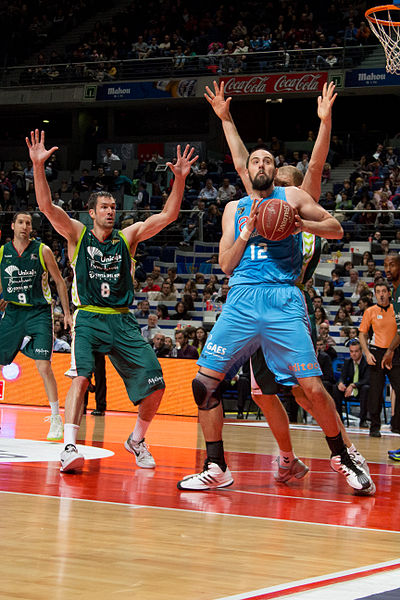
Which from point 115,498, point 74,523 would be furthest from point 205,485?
point 74,523

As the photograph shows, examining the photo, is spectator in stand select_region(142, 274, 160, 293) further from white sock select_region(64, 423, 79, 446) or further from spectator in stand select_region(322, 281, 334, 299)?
white sock select_region(64, 423, 79, 446)

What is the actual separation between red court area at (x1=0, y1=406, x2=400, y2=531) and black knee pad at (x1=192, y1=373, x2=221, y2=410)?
0.59 meters

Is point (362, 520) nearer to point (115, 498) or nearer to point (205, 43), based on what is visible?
point (115, 498)

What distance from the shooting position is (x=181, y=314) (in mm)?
18547

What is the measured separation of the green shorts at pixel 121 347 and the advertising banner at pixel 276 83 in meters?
20.2

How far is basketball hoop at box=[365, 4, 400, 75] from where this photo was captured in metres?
12.9

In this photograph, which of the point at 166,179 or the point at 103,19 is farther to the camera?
the point at 103,19

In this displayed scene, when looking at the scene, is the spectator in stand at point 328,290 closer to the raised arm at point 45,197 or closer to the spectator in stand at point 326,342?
the spectator in stand at point 326,342

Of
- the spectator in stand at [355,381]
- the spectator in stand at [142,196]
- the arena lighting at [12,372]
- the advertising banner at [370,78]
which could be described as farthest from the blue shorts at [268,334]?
the advertising banner at [370,78]

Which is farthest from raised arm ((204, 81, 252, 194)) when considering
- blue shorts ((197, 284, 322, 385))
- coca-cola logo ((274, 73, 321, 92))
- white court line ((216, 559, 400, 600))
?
coca-cola logo ((274, 73, 321, 92))

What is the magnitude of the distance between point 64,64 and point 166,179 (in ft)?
22.5

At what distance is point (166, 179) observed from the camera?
26391mm

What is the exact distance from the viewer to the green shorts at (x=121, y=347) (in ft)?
22.8

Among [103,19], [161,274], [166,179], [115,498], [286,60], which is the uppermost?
[103,19]
